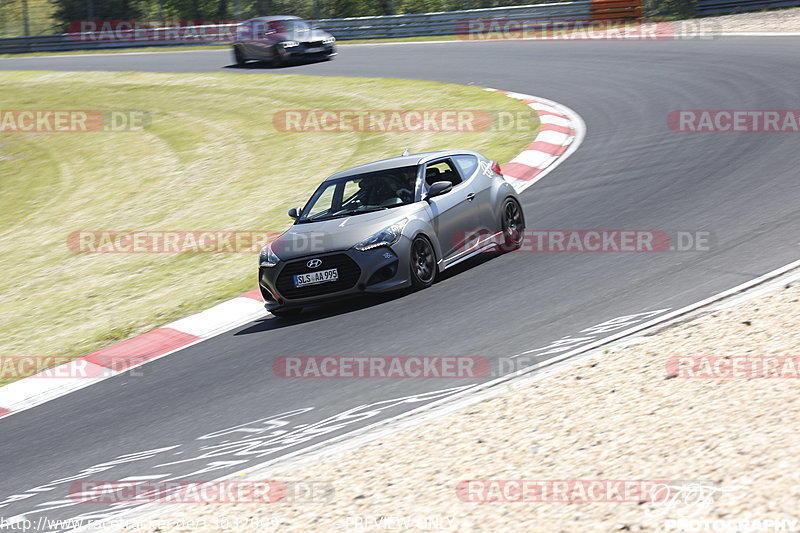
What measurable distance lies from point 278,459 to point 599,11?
27799mm

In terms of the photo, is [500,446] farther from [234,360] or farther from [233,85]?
[233,85]

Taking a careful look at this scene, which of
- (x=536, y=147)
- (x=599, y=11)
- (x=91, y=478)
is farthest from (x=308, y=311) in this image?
(x=599, y=11)

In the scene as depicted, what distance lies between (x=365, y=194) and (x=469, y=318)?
8.10ft

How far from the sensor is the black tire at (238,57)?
3167 centimetres

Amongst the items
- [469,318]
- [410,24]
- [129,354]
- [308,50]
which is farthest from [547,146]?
[410,24]

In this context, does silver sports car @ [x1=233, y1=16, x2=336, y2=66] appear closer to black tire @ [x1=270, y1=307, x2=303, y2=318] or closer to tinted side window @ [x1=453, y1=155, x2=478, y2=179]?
tinted side window @ [x1=453, y1=155, x2=478, y2=179]

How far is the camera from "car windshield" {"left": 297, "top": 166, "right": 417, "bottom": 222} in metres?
10.9

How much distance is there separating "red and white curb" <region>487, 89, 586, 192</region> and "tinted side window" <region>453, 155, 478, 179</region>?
256cm

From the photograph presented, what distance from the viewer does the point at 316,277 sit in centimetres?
1030

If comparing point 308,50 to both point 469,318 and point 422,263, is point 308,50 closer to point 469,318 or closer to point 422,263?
point 422,263

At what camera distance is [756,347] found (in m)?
6.67

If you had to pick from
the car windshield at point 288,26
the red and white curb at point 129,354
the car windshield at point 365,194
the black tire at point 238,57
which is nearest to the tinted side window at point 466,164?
the car windshield at point 365,194

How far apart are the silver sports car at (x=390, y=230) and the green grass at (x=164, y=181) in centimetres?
178

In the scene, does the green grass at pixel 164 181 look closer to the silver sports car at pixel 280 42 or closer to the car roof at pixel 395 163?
the car roof at pixel 395 163
